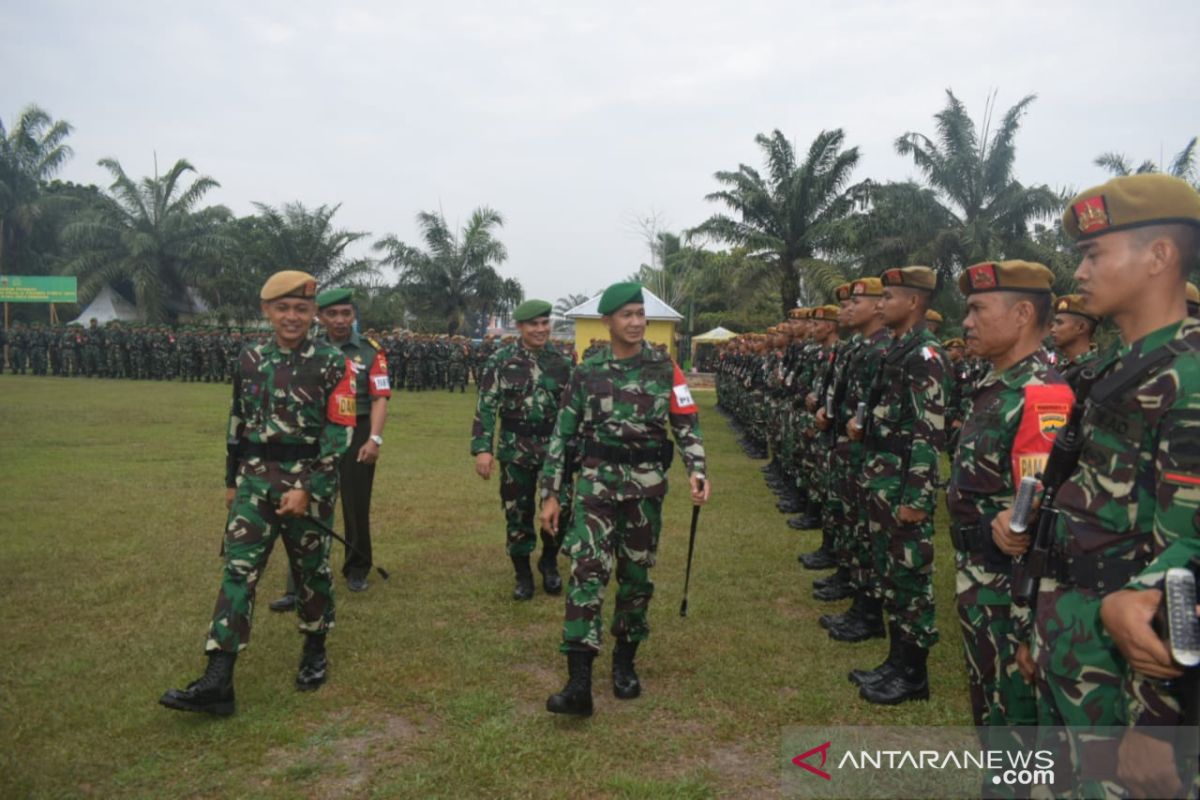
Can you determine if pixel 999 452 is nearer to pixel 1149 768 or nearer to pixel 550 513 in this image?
pixel 1149 768

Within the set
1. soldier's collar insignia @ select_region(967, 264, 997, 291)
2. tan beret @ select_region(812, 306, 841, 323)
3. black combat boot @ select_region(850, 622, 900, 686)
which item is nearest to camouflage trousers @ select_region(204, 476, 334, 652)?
black combat boot @ select_region(850, 622, 900, 686)

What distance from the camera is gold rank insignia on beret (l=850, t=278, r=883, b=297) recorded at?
4.89 m

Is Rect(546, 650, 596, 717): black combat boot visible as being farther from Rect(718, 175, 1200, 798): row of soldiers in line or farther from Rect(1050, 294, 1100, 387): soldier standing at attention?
Rect(1050, 294, 1100, 387): soldier standing at attention

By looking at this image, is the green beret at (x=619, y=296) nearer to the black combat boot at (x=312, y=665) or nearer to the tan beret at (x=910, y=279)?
the tan beret at (x=910, y=279)

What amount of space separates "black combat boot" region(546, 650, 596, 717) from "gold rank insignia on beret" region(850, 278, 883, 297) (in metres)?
2.86

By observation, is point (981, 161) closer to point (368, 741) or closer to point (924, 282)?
point (924, 282)

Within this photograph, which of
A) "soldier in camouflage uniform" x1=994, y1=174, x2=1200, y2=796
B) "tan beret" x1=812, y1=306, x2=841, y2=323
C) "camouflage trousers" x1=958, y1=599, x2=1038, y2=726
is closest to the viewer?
"soldier in camouflage uniform" x1=994, y1=174, x2=1200, y2=796

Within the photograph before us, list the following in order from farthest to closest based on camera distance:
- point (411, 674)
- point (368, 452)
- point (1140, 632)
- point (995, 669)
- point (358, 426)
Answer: point (358, 426)
point (368, 452)
point (411, 674)
point (995, 669)
point (1140, 632)

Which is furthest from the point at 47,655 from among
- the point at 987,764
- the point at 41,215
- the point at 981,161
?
the point at 41,215

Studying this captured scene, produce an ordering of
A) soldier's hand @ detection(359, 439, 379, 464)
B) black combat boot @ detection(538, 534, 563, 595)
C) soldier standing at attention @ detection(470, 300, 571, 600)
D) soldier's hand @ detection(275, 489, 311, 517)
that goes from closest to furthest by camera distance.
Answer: soldier's hand @ detection(275, 489, 311, 517) < soldier's hand @ detection(359, 439, 379, 464) < soldier standing at attention @ detection(470, 300, 571, 600) < black combat boot @ detection(538, 534, 563, 595)

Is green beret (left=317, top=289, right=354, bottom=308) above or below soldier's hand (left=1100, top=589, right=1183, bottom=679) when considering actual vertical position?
above

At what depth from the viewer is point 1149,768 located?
165cm

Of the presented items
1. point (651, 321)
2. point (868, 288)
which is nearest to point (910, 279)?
point (868, 288)

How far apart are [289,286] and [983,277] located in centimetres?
319
